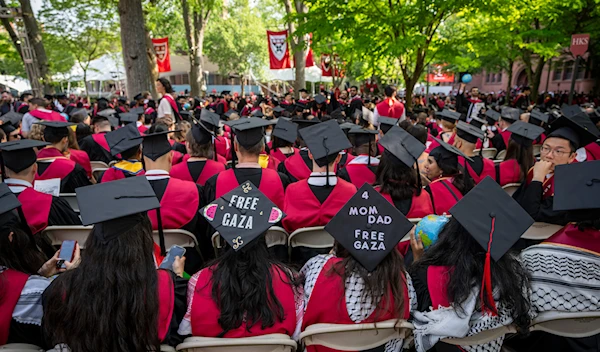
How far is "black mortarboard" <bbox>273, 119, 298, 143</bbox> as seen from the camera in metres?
5.60

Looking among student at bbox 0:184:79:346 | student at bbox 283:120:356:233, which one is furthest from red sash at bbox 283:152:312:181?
student at bbox 0:184:79:346

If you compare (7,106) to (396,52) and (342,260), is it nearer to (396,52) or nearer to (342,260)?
(396,52)

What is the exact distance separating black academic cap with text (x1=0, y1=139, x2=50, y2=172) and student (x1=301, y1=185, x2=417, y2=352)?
8.25 feet

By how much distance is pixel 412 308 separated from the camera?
6.70 ft

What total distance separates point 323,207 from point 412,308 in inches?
50.6

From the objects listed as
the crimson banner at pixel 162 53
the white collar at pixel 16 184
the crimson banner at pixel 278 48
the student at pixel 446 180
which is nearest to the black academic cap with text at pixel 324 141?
the student at pixel 446 180

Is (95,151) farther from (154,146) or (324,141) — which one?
(324,141)

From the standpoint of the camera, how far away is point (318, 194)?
10.5 feet

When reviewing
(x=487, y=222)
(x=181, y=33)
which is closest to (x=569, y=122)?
(x=487, y=222)

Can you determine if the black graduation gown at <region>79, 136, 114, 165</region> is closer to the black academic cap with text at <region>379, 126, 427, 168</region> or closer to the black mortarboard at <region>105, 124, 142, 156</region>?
the black mortarboard at <region>105, 124, 142, 156</region>

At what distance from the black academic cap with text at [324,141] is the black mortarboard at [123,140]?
1.91 metres

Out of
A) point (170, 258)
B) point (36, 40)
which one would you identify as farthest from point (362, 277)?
point (36, 40)

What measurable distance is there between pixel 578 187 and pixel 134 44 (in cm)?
1131

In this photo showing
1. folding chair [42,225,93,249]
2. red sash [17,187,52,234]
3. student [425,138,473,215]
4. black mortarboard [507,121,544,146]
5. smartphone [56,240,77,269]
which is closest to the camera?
smartphone [56,240,77,269]
